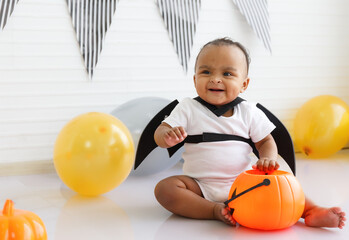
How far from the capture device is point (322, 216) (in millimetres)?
1509

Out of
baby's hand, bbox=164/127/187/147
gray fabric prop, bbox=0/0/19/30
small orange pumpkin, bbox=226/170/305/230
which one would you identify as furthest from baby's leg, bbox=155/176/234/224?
gray fabric prop, bbox=0/0/19/30

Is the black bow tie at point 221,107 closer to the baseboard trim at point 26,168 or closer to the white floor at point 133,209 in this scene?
the white floor at point 133,209

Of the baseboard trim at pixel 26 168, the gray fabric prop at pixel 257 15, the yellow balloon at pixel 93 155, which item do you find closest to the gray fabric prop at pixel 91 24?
the baseboard trim at pixel 26 168

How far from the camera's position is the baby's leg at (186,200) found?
1603 millimetres

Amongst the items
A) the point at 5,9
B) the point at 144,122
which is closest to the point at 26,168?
the point at 144,122

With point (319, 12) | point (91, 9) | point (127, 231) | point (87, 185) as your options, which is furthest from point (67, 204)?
point (319, 12)

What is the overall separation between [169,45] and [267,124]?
46.2 inches

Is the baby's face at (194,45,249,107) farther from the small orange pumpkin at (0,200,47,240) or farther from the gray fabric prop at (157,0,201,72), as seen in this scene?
the gray fabric prop at (157,0,201,72)

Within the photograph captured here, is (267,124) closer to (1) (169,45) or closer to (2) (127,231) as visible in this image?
(2) (127,231)

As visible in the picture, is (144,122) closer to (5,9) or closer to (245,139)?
(245,139)

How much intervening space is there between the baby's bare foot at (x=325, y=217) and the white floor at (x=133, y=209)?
0.08 ft

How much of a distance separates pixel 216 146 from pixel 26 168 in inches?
52.4

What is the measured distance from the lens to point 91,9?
2.60 metres

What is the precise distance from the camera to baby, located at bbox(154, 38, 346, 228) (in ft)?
5.46
